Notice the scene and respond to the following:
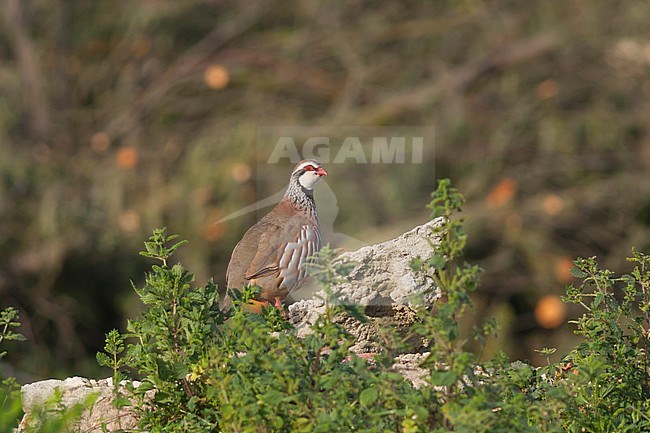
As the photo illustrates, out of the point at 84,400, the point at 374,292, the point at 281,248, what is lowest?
the point at 84,400

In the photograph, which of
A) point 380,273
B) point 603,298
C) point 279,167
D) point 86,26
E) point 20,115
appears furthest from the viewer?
point 86,26

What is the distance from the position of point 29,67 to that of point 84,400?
5717 mm

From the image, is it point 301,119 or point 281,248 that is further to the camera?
point 301,119

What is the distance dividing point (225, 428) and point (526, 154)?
6.12 meters

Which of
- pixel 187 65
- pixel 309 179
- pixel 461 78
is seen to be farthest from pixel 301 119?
pixel 309 179

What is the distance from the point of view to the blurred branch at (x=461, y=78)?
8.05m

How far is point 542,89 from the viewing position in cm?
844

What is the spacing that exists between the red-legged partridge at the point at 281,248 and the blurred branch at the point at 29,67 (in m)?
5.05

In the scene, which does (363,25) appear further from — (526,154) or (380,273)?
(380,273)

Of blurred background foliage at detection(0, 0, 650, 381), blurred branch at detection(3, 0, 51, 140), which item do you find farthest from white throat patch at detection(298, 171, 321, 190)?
blurred branch at detection(3, 0, 51, 140)

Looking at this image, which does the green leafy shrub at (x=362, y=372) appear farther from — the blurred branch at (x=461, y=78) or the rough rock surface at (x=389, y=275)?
the blurred branch at (x=461, y=78)

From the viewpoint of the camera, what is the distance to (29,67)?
8.29m

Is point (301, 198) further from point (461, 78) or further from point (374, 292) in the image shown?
point (461, 78)

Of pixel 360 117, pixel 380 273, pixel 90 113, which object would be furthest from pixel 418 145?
pixel 380 273
